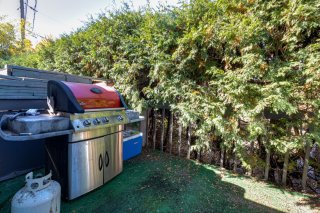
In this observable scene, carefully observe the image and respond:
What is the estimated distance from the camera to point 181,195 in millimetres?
2355

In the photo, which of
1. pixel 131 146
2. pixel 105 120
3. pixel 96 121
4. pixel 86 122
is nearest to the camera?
pixel 86 122

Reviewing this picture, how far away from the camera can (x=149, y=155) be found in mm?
3709

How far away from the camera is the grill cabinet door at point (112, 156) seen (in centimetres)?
242

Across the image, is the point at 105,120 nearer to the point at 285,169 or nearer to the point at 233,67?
the point at 233,67

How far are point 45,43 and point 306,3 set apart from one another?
25.0 feet

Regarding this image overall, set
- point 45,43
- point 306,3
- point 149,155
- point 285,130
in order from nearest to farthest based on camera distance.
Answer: point 306,3 < point 285,130 < point 149,155 < point 45,43

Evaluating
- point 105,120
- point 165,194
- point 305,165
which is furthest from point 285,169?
point 105,120

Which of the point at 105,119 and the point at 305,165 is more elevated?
the point at 105,119

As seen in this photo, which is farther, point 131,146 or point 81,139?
point 131,146

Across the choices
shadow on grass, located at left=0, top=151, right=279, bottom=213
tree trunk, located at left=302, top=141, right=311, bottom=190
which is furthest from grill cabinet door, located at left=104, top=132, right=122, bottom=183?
tree trunk, located at left=302, top=141, right=311, bottom=190

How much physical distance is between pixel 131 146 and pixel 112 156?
2.38 ft

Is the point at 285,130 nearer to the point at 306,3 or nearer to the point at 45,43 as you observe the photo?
the point at 306,3

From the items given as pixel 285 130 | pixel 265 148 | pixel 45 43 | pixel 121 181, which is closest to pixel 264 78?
pixel 285 130

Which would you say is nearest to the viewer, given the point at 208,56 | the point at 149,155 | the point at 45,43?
the point at 208,56
